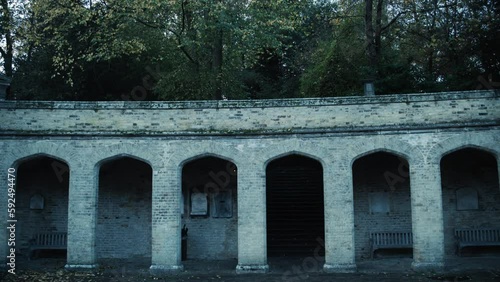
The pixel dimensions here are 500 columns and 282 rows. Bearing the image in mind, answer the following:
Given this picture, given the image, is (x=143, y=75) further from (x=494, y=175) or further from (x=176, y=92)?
(x=494, y=175)

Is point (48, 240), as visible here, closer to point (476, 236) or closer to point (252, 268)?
point (252, 268)

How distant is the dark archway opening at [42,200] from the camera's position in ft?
59.3

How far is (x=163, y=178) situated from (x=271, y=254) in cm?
503

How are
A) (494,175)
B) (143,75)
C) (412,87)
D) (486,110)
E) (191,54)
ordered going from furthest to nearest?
(143,75) → (191,54) → (412,87) → (494,175) → (486,110)

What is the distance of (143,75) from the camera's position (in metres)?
26.4

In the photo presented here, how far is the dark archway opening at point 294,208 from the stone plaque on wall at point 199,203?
2534mm

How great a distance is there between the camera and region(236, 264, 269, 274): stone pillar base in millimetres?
15016

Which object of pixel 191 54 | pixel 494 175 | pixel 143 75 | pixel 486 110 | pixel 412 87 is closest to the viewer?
pixel 486 110

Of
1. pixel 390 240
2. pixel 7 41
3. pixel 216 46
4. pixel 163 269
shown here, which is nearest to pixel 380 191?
pixel 390 240

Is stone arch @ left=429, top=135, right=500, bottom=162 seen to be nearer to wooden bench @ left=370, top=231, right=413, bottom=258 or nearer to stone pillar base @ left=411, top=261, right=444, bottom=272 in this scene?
stone pillar base @ left=411, top=261, right=444, bottom=272

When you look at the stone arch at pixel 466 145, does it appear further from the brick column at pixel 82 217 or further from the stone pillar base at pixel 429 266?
the brick column at pixel 82 217

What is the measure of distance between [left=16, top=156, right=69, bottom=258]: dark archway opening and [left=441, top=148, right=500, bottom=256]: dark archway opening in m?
13.4

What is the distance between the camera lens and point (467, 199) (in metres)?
17.4

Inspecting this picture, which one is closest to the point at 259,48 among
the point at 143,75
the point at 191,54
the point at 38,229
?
the point at 191,54
